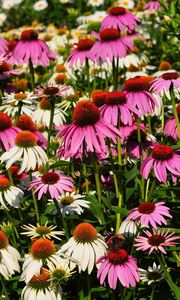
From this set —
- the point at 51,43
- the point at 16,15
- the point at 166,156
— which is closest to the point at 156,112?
the point at 166,156

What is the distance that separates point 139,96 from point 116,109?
19 cm

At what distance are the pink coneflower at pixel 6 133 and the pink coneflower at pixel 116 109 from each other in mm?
416

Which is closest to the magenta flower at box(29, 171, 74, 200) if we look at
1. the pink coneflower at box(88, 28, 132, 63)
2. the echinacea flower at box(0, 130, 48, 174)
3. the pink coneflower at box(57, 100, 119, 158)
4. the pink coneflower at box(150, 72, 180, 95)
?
the echinacea flower at box(0, 130, 48, 174)

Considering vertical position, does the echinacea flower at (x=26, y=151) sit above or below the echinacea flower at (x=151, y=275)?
above

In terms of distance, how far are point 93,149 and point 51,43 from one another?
13.0ft

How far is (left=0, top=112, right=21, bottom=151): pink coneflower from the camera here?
278cm

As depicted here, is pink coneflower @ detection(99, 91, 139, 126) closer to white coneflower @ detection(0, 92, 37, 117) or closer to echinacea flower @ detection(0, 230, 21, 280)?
echinacea flower @ detection(0, 230, 21, 280)

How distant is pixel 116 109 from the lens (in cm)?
263

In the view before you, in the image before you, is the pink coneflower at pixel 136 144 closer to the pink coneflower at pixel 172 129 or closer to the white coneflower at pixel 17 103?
the pink coneflower at pixel 172 129

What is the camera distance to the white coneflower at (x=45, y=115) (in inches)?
137

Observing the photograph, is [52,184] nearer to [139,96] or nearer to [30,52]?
[139,96]

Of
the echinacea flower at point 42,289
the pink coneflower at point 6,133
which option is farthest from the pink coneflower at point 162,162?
the pink coneflower at point 6,133

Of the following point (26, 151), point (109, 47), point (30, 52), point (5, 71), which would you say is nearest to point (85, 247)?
point (26, 151)

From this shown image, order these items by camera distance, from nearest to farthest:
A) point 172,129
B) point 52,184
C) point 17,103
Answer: point 52,184 → point 172,129 → point 17,103
